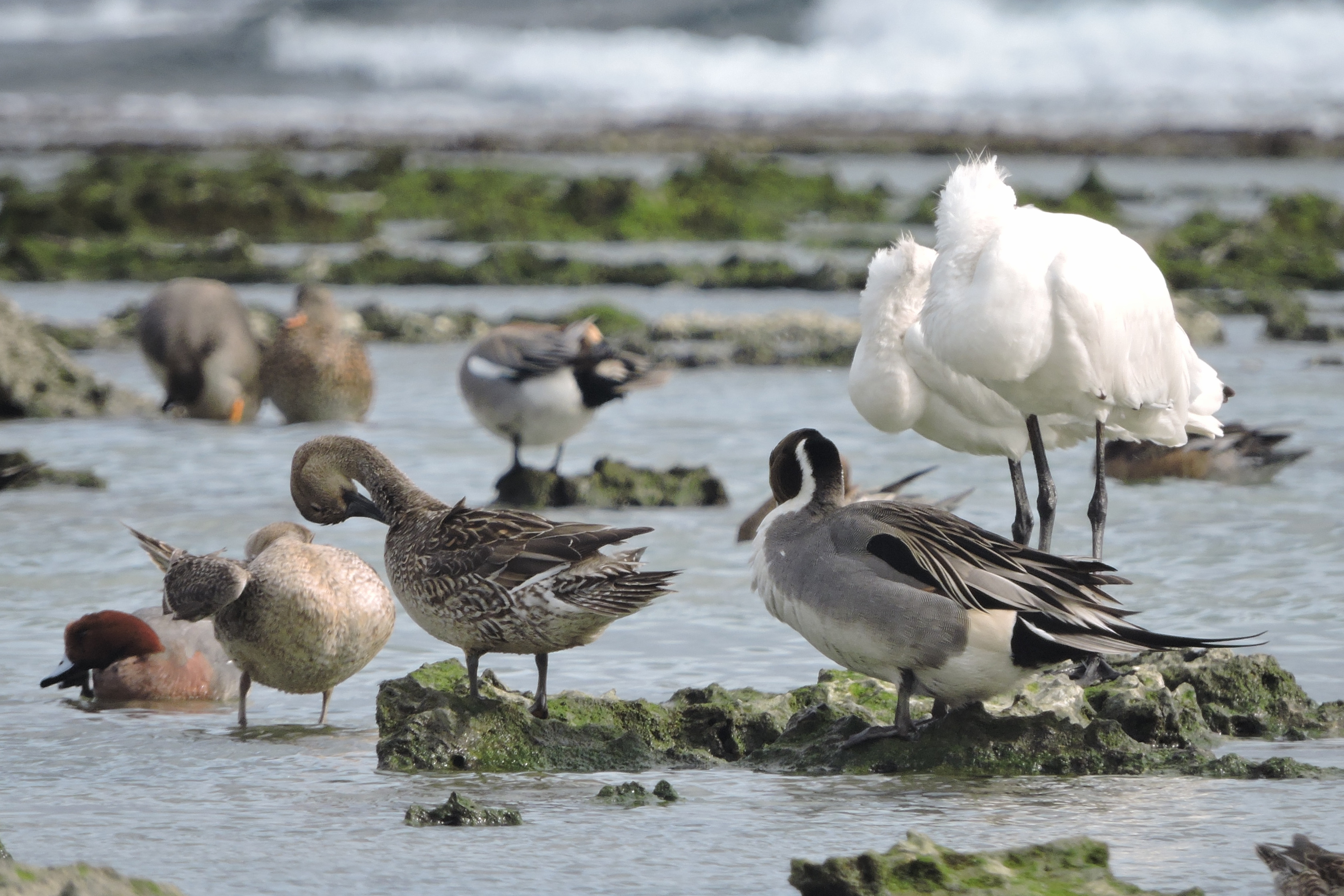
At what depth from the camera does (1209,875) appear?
393cm

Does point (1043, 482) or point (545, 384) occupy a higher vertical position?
point (545, 384)

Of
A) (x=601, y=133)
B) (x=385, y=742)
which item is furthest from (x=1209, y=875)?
(x=601, y=133)

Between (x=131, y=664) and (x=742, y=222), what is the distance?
1688cm

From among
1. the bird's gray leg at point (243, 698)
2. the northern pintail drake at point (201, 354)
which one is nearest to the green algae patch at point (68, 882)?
the bird's gray leg at point (243, 698)

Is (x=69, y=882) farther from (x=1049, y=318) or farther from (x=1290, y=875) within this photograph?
(x=1049, y=318)

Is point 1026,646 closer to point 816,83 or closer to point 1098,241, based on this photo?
point 1098,241

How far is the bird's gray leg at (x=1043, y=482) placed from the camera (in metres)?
6.69

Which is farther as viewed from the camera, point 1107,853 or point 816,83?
point 816,83

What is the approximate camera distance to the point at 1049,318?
6281 millimetres

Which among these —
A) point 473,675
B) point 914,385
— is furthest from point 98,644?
point 914,385

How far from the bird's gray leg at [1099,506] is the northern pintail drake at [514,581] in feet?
6.52

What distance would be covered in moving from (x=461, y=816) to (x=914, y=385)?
3298mm

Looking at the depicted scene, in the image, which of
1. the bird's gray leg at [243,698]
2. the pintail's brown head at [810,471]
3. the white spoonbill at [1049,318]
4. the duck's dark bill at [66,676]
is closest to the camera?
the pintail's brown head at [810,471]

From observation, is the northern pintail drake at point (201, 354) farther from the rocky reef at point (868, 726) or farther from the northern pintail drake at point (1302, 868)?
the northern pintail drake at point (1302, 868)
